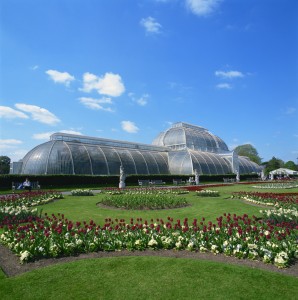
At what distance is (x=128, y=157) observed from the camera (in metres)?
52.5

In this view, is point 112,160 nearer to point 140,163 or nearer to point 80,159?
point 80,159

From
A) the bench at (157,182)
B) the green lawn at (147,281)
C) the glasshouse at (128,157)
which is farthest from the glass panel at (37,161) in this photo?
the green lawn at (147,281)

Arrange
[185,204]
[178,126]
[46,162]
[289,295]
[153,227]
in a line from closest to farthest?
1. [289,295]
2. [153,227]
3. [185,204]
4. [46,162]
5. [178,126]

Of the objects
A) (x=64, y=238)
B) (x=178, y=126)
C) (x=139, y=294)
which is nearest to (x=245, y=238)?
(x=139, y=294)

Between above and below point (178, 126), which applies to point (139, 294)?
below

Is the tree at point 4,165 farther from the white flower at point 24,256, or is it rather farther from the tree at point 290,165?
the tree at point 290,165

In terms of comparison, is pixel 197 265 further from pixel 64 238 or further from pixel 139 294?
pixel 64 238

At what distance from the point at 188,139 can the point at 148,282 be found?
69646 millimetres

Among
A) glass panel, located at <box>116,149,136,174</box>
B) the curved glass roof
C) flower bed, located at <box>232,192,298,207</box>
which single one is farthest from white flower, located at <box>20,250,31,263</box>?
glass panel, located at <box>116,149,136,174</box>

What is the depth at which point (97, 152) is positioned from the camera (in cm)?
4741

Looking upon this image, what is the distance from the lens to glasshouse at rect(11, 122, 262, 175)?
4169 cm

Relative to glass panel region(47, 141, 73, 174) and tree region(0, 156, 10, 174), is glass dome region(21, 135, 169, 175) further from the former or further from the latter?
Result: tree region(0, 156, 10, 174)

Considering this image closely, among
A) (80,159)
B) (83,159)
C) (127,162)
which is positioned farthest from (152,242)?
(127,162)

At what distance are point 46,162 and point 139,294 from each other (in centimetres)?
3788
